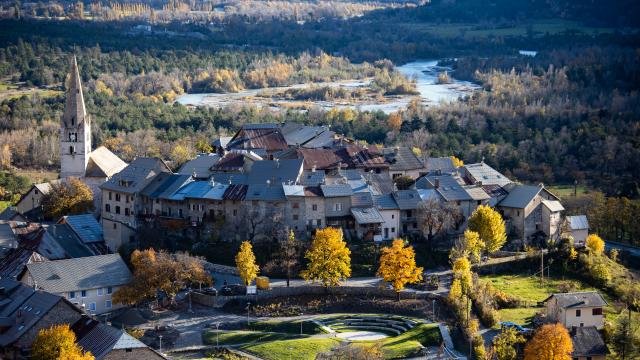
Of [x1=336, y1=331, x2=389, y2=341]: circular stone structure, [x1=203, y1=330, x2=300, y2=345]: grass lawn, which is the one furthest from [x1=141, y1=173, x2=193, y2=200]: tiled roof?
[x1=336, y1=331, x2=389, y2=341]: circular stone structure

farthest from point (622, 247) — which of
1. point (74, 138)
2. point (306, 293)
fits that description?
point (74, 138)

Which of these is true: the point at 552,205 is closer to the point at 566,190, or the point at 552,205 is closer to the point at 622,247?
the point at 622,247

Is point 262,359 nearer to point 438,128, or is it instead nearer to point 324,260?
point 324,260

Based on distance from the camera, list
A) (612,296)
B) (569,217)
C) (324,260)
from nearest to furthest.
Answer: (324,260), (612,296), (569,217)

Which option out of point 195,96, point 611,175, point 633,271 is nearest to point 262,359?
point 633,271

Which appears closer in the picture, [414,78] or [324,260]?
[324,260]

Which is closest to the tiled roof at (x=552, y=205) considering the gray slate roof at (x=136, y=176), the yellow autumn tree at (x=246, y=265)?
the yellow autumn tree at (x=246, y=265)
